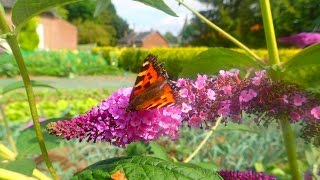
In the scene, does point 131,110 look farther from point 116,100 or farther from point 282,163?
point 282,163

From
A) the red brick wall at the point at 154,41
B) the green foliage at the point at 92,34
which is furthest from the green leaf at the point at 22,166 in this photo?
the red brick wall at the point at 154,41

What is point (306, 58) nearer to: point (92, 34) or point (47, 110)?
point (47, 110)

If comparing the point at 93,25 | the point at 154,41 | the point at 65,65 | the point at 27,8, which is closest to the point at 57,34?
the point at 93,25

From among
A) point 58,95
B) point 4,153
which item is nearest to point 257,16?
point 58,95

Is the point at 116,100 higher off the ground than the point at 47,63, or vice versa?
the point at 116,100

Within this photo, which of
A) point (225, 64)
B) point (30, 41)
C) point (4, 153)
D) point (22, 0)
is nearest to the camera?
point (22, 0)

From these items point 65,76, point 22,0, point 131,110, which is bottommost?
point 65,76

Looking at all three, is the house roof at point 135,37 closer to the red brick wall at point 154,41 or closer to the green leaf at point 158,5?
the red brick wall at point 154,41
